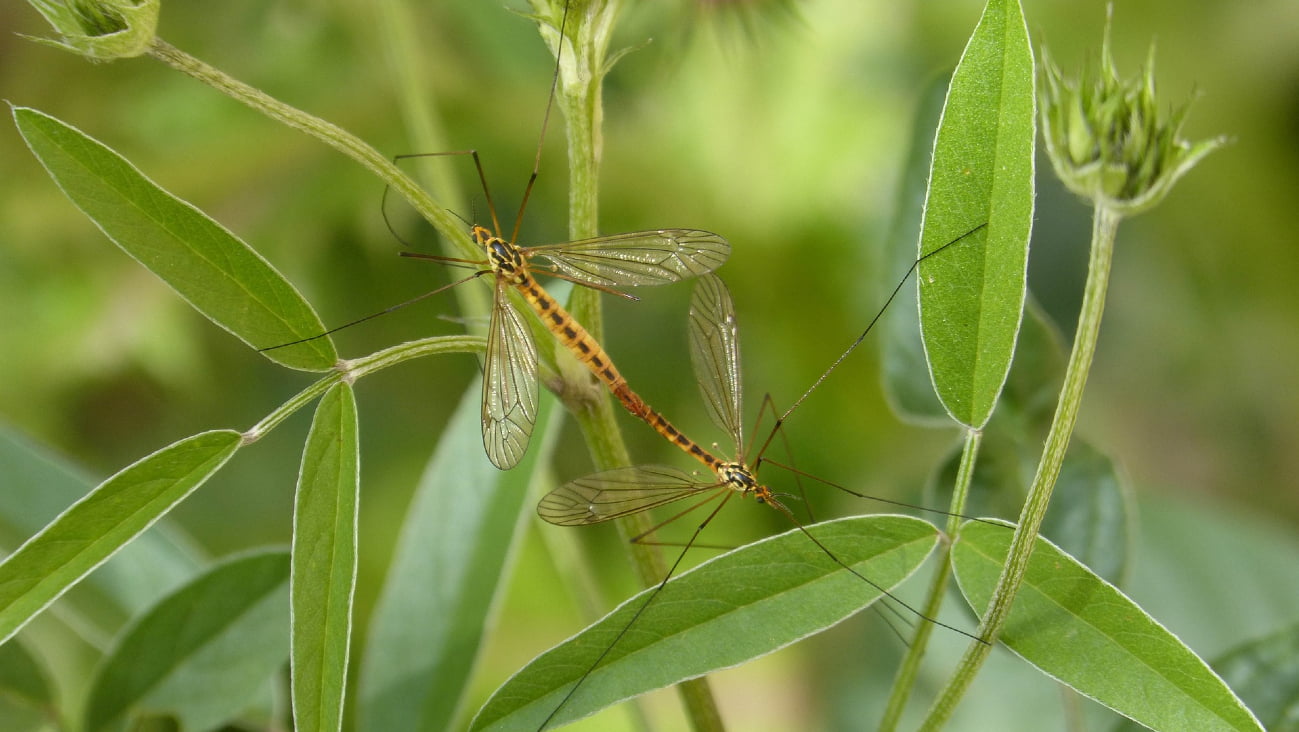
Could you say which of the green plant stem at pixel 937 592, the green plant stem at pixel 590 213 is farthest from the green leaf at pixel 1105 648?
the green plant stem at pixel 590 213

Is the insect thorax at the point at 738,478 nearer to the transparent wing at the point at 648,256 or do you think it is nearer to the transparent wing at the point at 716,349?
the transparent wing at the point at 716,349

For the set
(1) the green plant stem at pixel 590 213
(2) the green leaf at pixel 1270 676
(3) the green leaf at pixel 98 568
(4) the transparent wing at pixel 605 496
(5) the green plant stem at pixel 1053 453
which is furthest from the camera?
(3) the green leaf at pixel 98 568

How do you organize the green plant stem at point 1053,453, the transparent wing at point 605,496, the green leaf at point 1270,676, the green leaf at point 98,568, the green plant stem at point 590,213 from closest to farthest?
the green plant stem at point 1053,453, the green plant stem at point 590,213, the transparent wing at point 605,496, the green leaf at point 1270,676, the green leaf at point 98,568

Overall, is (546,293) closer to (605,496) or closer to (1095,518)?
(605,496)

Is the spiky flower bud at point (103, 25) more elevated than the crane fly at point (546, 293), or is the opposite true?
the spiky flower bud at point (103, 25)

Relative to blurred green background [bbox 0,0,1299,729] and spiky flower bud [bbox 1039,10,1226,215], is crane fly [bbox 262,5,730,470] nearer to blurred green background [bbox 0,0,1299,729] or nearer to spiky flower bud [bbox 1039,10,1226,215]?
spiky flower bud [bbox 1039,10,1226,215]
